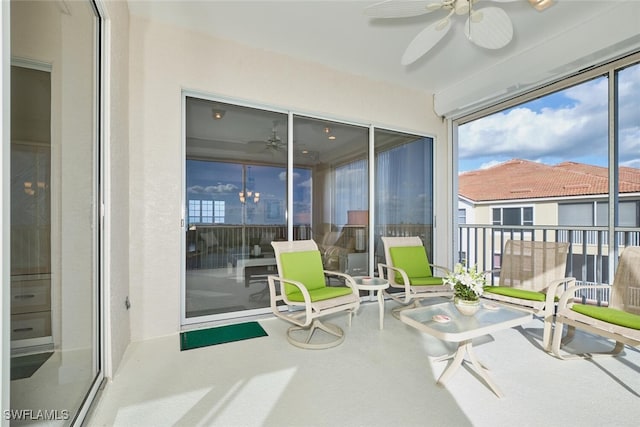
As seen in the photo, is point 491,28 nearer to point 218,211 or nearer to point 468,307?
point 468,307

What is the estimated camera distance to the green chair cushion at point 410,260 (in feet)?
12.3

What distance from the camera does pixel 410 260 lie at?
12.6 ft

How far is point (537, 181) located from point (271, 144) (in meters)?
3.78

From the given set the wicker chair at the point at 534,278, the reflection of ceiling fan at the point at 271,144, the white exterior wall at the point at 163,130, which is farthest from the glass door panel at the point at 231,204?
the wicker chair at the point at 534,278

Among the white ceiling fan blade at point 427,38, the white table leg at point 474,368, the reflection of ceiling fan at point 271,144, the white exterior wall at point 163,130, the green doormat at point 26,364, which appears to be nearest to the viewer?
the green doormat at point 26,364

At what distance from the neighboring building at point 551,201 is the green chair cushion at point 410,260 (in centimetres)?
145

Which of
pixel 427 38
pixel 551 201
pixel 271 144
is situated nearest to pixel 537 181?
pixel 551 201

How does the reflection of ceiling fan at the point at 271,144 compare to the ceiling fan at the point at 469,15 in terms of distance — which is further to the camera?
the reflection of ceiling fan at the point at 271,144

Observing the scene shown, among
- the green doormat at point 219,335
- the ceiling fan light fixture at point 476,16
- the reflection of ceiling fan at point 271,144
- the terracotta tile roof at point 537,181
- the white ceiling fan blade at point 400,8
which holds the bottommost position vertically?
the green doormat at point 219,335

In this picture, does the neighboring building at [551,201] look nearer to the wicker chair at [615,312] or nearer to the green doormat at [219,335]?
the wicker chair at [615,312]

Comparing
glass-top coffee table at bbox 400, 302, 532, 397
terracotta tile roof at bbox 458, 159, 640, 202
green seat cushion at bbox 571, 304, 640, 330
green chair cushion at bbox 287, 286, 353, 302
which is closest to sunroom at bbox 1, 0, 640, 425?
terracotta tile roof at bbox 458, 159, 640, 202

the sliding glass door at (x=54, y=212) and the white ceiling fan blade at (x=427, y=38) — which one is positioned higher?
A: the white ceiling fan blade at (x=427, y=38)

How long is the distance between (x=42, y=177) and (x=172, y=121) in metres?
1.84

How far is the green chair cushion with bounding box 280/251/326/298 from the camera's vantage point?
3068 mm
